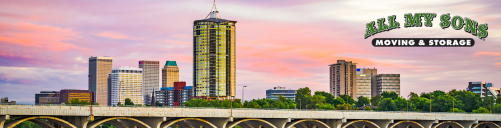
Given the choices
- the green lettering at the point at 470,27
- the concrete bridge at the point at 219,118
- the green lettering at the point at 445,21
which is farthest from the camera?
the green lettering at the point at 470,27

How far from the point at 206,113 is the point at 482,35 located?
50.9 meters

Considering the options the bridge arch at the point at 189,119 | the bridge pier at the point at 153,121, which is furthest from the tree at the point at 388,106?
the bridge pier at the point at 153,121

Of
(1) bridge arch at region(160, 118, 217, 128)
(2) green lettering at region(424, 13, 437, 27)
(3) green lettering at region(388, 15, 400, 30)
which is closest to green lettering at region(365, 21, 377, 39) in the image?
(3) green lettering at region(388, 15, 400, 30)

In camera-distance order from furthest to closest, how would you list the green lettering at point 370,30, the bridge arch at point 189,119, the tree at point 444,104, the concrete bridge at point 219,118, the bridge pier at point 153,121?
the tree at point 444,104, the green lettering at point 370,30, the bridge arch at point 189,119, the bridge pier at point 153,121, the concrete bridge at point 219,118

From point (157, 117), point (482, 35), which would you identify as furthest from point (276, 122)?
point (482, 35)

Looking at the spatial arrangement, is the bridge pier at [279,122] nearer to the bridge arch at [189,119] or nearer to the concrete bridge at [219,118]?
the concrete bridge at [219,118]

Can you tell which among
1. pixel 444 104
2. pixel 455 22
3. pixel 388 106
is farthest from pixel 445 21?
pixel 388 106

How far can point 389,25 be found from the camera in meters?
99.6

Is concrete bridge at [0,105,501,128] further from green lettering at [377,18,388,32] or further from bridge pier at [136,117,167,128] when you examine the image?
green lettering at [377,18,388,32]

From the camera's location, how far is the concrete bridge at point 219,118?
71.4 metres

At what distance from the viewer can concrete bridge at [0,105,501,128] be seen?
234 ft

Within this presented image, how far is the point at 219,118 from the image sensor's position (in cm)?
9231

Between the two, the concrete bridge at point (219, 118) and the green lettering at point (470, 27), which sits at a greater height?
the green lettering at point (470, 27)

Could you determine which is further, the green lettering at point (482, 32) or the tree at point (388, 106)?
the tree at point (388, 106)
